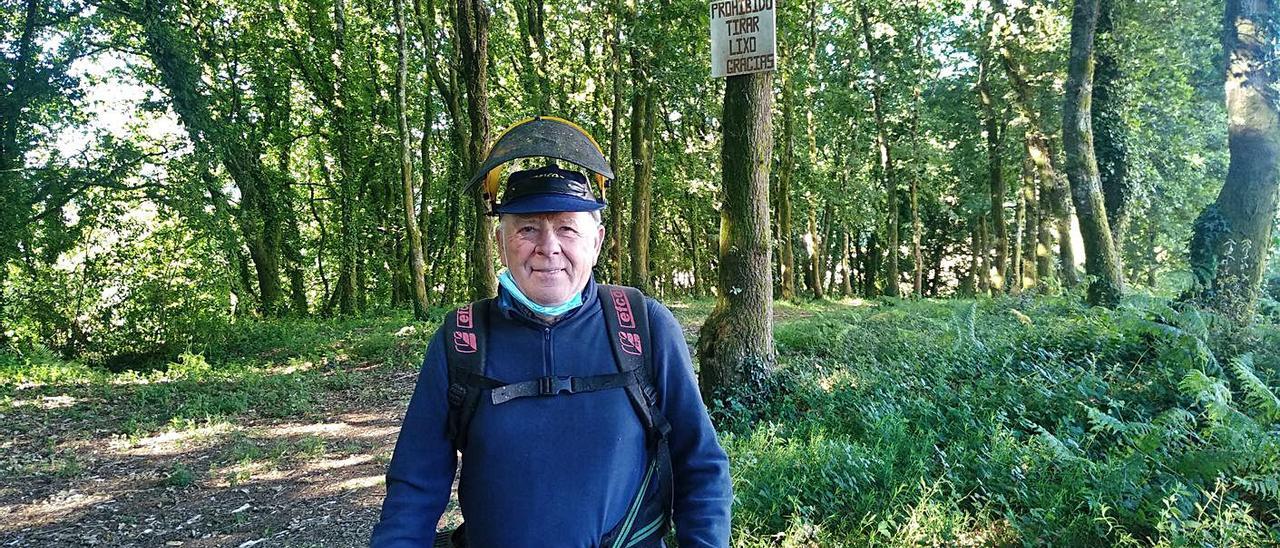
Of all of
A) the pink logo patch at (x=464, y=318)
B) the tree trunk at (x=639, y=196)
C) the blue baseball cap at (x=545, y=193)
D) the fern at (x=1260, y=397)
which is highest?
the tree trunk at (x=639, y=196)

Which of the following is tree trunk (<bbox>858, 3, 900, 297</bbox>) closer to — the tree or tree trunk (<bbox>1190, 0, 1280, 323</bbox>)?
the tree

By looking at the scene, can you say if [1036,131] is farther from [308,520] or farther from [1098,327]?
[308,520]

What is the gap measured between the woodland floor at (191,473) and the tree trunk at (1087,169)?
31.8ft

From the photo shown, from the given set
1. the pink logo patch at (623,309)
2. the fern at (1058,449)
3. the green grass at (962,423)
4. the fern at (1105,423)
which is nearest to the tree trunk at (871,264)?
the green grass at (962,423)

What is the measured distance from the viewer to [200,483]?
6.02m

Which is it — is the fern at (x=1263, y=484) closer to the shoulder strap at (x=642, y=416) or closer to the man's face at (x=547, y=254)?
the shoulder strap at (x=642, y=416)

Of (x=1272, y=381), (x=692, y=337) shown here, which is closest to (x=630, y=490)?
(x=1272, y=381)

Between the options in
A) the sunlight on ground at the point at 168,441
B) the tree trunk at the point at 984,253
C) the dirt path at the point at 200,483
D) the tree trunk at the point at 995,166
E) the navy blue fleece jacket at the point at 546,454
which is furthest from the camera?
the tree trunk at the point at 984,253

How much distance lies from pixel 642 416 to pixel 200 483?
19.5ft

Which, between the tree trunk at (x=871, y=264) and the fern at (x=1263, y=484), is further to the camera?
the tree trunk at (x=871, y=264)

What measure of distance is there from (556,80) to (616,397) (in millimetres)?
16459

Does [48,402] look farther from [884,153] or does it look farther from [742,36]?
[884,153]

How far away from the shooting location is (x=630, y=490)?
185cm

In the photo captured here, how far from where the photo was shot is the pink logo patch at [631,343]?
184 cm
